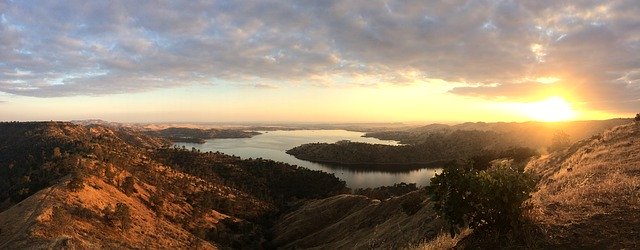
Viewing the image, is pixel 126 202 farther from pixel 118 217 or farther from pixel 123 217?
pixel 123 217

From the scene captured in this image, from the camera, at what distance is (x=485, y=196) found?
36.8 ft

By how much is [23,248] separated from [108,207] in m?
15.7

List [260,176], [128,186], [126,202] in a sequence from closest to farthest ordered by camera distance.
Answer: [126,202] < [128,186] < [260,176]

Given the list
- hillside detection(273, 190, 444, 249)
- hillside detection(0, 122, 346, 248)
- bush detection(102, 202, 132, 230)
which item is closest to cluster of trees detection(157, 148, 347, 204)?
hillside detection(0, 122, 346, 248)

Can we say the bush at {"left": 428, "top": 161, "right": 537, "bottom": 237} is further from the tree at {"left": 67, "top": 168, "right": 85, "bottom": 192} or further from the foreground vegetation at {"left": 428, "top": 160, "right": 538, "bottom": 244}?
the tree at {"left": 67, "top": 168, "right": 85, "bottom": 192}

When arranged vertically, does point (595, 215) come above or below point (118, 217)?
above

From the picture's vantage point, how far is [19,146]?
125812 mm

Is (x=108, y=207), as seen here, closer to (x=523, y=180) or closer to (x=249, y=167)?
(x=523, y=180)

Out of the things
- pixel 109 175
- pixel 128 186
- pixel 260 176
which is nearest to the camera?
pixel 109 175

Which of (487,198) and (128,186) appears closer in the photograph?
(487,198)

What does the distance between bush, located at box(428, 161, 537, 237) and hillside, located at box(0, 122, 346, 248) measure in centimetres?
3108

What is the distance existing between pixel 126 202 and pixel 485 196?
56.8m

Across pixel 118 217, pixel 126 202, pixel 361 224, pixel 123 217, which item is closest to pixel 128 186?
pixel 126 202

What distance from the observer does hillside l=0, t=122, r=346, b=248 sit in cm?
3847
